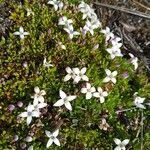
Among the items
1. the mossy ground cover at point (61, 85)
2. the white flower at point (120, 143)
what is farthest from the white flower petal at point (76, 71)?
the white flower at point (120, 143)

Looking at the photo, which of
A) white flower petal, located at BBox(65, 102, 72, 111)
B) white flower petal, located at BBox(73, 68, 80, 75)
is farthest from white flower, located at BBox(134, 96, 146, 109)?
white flower petal, located at BBox(65, 102, 72, 111)

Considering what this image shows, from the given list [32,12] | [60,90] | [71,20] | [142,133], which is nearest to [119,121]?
[142,133]

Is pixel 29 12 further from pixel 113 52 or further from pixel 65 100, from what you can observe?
pixel 65 100

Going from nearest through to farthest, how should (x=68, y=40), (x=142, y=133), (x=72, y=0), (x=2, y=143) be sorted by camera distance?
1. (x=2, y=143)
2. (x=142, y=133)
3. (x=68, y=40)
4. (x=72, y=0)

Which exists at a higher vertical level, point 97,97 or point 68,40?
point 68,40

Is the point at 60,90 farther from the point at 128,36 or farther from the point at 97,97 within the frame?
the point at 128,36

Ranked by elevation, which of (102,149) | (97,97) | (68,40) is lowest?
(102,149)

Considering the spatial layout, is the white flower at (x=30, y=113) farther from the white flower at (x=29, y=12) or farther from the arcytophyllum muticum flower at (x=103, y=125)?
the white flower at (x=29, y=12)

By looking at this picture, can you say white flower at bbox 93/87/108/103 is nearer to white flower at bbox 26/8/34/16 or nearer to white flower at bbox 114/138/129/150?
white flower at bbox 114/138/129/150
